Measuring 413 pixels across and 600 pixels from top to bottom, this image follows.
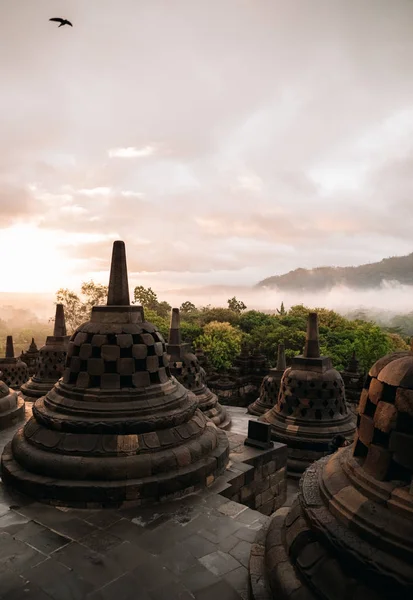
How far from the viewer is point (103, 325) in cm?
770

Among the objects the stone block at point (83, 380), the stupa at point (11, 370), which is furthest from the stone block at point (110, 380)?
the stupa at point (11, 370)

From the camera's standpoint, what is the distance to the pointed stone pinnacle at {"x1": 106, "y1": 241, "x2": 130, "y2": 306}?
798 cm

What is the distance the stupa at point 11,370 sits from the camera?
18219 mm

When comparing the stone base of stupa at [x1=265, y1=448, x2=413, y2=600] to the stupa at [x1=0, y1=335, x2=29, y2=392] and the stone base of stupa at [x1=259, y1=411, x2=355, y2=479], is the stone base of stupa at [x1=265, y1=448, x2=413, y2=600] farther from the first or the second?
the stupa at [x1=0, y1=335, x2=29, y2=392]

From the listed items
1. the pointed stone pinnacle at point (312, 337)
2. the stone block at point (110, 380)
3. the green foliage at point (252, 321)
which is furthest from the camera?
the green foliage at point (252, 321)

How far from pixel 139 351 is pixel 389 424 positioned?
4.95 m

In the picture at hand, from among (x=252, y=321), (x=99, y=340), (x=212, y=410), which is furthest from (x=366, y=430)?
(x=252, y=321)

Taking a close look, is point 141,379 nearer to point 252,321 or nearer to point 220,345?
point 220,345

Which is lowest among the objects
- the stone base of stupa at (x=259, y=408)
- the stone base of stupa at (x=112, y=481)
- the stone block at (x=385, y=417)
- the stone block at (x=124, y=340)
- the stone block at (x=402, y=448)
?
the stone base of stupa at (x=259, y=408)

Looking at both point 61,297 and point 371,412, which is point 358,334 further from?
point 371,412

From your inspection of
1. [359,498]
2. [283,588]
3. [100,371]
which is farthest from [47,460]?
[359,498]

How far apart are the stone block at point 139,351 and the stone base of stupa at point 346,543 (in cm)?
416

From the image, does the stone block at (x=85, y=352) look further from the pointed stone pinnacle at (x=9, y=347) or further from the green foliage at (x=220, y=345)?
the green foliage at (x=220, y=345)

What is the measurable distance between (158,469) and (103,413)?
4.52 feet
